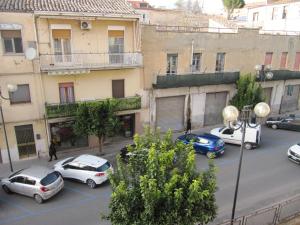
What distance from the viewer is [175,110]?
21875 millimetres

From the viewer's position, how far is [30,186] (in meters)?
12.6

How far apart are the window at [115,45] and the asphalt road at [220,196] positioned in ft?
27.3

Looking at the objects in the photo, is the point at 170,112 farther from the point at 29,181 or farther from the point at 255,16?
the point at 255,16

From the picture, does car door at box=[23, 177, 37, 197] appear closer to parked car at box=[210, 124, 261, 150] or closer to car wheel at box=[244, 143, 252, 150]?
parked car at box=[210, 124, 261, 150]

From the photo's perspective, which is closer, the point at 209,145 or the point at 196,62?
the point at 209,145

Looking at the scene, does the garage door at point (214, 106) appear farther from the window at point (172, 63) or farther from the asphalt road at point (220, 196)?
the asphalt road at point (220, 196)

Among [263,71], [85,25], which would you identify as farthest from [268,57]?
[85,25]

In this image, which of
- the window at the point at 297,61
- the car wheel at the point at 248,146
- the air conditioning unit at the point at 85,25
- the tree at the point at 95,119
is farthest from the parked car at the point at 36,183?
the window at the point at 297,61

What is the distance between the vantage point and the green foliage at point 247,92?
69.2 feet

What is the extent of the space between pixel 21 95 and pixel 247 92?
16.3 m

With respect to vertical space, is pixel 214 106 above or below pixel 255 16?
below

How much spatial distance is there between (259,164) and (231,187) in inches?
146

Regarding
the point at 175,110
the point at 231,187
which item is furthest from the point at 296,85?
the point at 231,187

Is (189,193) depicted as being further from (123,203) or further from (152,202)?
(123,203)
